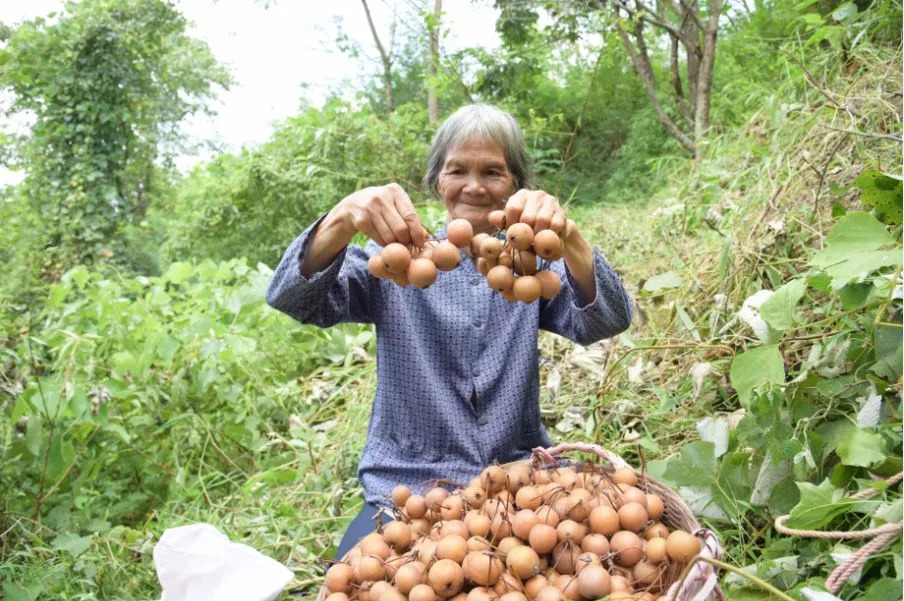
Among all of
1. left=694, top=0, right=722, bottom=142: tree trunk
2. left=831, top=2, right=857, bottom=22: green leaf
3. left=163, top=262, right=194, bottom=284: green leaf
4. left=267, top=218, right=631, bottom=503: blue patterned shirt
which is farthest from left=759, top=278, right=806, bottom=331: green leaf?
left=694, top=0, right=722, bottom=142: tree trunk

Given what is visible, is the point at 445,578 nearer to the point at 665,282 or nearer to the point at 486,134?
the point at 486,134

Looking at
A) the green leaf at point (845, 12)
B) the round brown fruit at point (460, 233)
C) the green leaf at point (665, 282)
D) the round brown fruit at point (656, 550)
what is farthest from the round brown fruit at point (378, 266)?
the green leaf at point (845, 12)

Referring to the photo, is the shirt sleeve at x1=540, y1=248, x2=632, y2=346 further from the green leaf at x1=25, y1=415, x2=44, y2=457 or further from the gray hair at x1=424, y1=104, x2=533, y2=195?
the green leaf at x1=25, y1=415, x2=44, y2=457

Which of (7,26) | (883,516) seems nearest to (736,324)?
(883,516)

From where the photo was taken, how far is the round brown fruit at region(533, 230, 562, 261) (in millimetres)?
969

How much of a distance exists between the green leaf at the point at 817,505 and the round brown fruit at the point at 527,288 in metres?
0.47

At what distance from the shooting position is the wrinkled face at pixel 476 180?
1.43 metres

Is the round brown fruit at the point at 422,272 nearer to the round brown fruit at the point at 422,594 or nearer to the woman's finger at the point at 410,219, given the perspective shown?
the woman's finger at the point at 410,219

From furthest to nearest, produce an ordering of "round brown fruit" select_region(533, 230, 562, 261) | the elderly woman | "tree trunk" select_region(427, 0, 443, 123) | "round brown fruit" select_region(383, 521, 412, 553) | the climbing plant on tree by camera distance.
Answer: the climbing plant on tree < "tree trunk" select_region(427, 0, 443, 123) < the elderly woman < "round brown fruit" select_region(383, 521, 412, 553) < "round brown fruit" select_region(533, 230, 562, 261)

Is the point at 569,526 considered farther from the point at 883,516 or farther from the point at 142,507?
the point at 142,507

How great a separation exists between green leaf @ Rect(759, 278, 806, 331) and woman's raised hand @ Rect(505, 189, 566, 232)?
0.46 metres

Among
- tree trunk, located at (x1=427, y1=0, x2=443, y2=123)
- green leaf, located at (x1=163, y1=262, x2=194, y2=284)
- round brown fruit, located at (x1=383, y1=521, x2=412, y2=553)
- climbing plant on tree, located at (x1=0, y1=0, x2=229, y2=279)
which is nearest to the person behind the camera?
round brown fruit, located at (x1=383, y1=521, x2=412, y2=553)

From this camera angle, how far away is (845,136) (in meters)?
1.93

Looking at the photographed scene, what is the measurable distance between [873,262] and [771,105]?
6.58ft
